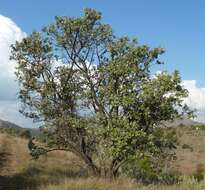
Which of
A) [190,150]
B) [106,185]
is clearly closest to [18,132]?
[190,150]

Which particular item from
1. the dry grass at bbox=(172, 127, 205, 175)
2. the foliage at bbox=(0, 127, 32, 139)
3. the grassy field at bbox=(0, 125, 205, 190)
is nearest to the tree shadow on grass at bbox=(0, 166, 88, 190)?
the grassy field at bbox=(0, 125, 205, 190)

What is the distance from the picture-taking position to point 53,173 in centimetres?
2562

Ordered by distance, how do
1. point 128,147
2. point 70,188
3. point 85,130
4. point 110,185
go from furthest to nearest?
point 85,130 → point 128,147 → point 110,185 → point 70,188

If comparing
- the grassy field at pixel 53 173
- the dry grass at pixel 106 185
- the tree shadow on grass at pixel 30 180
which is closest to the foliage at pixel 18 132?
the grassy field at pixel 53 173

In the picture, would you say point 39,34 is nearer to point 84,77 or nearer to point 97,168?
point 84,77

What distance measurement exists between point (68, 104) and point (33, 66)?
2137mm

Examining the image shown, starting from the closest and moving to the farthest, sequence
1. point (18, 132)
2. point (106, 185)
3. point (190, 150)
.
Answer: point (106, 185)
point (18, 132)
point (190, 150)

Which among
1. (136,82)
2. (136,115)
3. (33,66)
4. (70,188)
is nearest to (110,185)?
(70,188)

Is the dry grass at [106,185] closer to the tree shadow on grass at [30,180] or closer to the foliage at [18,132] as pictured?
the tree shadow on grass at [30,180]

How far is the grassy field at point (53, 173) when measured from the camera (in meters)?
16.6

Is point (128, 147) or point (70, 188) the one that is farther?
point (128, 147)

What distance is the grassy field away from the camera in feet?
54.5

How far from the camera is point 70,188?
15.5 m

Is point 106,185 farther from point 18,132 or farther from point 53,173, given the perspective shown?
point 18,132
